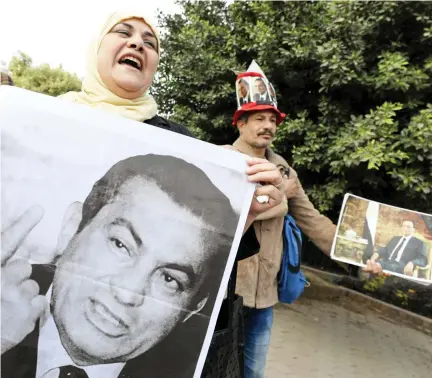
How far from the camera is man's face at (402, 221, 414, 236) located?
1.88m

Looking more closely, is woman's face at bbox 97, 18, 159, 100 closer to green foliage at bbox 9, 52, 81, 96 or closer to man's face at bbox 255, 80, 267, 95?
man's face at bbox 255, 80, 267, 95

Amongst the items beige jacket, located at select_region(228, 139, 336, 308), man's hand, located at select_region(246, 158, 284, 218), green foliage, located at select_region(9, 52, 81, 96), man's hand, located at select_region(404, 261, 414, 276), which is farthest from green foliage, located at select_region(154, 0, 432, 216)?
green foliage, located at select_region(9, 52, 81, 96)

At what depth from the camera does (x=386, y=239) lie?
1.89 meters

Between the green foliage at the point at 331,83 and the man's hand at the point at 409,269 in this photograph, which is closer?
the man's hand at the point at 409,269

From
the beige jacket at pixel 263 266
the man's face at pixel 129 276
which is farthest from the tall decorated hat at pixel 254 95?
the man's face at pixel 129 276

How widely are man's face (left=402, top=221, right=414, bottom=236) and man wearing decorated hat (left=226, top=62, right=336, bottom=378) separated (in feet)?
1.13

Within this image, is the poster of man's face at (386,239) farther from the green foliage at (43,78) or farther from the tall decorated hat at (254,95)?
the green foliage at (43,78)

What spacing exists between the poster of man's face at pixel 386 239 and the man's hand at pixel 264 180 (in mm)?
963

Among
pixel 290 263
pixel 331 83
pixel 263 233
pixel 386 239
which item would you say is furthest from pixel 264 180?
pixel 331 83

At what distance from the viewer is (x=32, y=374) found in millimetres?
767

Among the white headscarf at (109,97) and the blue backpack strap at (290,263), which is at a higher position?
the white headscarf at (109,97)

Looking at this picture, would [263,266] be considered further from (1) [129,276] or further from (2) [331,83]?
(2) [331,83]

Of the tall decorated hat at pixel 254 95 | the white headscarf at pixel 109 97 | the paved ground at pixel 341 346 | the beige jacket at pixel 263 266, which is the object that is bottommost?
the paved ground at pixel 341 346

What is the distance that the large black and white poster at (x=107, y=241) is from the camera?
0.79 metres
